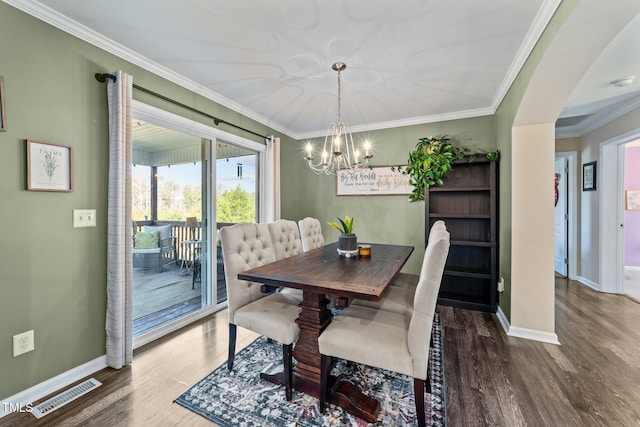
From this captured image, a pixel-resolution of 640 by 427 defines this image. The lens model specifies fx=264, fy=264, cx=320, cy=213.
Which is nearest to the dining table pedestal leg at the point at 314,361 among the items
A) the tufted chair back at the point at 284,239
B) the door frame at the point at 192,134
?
the tufted chair back at the point at 284,239

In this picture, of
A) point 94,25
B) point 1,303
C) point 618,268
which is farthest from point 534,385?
point 94,25

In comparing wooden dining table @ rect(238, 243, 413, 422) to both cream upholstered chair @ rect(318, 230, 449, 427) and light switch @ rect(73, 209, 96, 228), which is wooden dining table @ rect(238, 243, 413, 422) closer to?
cream upholstered chair @ rect(318, 230, 449, 427)

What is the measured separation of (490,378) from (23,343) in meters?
3.12

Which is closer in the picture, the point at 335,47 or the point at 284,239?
the point at 335,47

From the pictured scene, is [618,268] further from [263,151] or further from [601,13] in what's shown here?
[263,151]

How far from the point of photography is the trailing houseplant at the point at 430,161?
3.28 meters

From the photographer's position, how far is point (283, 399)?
1.67 meters

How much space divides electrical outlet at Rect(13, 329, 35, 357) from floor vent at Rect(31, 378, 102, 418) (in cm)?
35

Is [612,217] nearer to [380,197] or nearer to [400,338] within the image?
[380,197]

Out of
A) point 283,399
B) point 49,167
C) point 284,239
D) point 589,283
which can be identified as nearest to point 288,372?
point 283,399

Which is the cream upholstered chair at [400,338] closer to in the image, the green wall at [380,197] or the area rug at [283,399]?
the area rug at [283,399]

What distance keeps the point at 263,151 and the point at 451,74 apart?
2477mm

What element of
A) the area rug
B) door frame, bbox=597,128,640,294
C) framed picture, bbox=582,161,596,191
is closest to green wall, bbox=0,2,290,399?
the area rug

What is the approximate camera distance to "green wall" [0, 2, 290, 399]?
5.27ft
